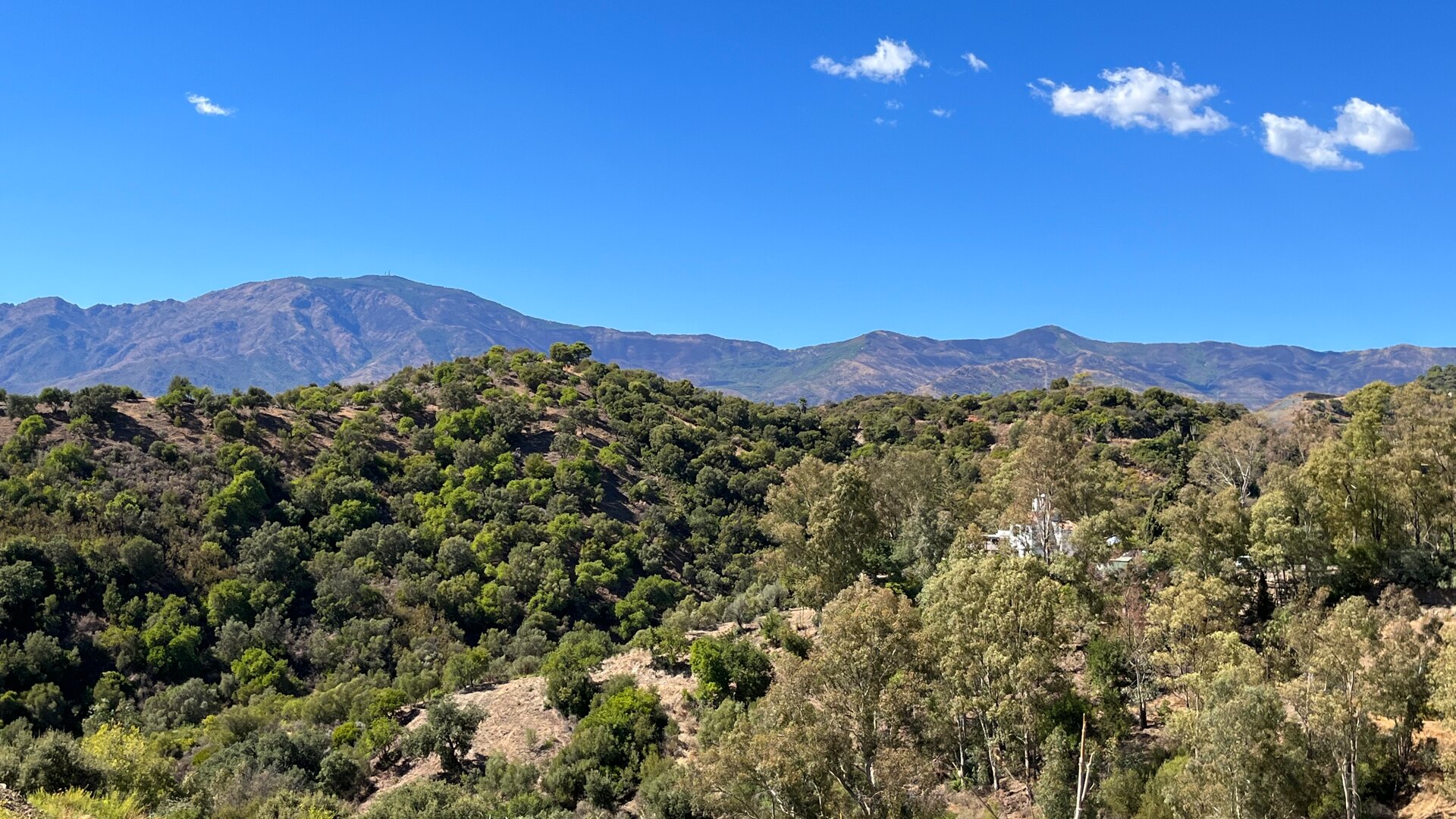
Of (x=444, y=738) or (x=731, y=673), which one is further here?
(x=731, y=673)

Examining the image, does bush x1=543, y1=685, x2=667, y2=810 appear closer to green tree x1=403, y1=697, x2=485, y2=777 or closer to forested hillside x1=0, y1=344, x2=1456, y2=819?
forested hillside x1=0, y1=344, x2=1456, y2=819

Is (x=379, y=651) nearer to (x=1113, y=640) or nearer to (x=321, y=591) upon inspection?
(x=321, y=591)

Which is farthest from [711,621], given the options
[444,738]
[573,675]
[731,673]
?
[444,738]

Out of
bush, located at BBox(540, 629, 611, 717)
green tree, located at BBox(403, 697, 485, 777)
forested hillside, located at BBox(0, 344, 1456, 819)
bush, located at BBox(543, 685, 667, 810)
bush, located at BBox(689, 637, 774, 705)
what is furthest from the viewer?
bush, located at BBox(540, 629, 611, 717)

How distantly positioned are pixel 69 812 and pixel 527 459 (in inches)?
1603

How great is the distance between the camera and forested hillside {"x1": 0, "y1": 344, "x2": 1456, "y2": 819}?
1534 cm

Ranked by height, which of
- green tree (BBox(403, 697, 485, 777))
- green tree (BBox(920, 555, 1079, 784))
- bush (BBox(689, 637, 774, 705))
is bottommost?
green tree (BBox(403, 697, 485, 777))

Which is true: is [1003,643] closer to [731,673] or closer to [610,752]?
[731,673]

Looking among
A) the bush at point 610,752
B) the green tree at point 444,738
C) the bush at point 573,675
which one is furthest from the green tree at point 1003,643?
the green tree at point 444,738

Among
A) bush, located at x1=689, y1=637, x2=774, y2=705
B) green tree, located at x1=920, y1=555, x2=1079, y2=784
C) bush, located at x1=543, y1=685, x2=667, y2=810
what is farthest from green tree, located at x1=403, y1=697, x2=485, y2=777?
green tree, located at x1=920, y1=555, x2=1079, y2=784

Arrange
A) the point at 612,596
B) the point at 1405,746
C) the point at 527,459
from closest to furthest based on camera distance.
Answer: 1. the point at 1405,746
2. the point at 612,596
3. the point at 527,459

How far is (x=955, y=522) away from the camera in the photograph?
2972 cm

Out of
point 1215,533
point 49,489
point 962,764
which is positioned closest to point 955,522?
point 1215,533

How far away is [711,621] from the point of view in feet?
109
